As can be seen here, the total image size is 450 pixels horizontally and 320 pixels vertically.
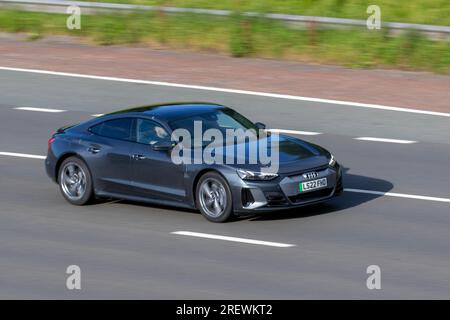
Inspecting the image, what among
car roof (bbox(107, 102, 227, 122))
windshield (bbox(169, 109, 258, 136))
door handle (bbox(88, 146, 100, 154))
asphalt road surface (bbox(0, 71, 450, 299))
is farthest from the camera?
door handle (bbox(88, 146, 100, 154))

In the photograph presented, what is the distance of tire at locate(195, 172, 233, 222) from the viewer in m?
14.0

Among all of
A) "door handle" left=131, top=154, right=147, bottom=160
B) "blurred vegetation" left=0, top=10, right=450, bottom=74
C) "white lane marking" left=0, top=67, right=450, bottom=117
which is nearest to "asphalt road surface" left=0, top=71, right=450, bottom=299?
"white lane marking" left=0, top=67, right=450, bottom=117

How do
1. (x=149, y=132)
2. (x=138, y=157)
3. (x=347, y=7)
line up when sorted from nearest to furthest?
(x=138, y=157)
(x=149, y=132)
(x=347, y=7)

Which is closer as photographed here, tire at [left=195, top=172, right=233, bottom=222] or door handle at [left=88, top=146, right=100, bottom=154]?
tire at [left=195, top=172, right=233, bottom=222]

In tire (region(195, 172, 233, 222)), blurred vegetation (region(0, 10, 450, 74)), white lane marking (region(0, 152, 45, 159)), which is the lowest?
white lane marking (region(0, 152, 45, 159))

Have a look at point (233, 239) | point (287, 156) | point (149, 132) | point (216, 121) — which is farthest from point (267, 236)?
point (149, 132)

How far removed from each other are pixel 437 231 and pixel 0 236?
536 centimetres

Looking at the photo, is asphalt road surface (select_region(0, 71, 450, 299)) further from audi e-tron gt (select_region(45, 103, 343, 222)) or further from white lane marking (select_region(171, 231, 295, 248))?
audi e-tron gt (select_region(45, 103, 343, 222))

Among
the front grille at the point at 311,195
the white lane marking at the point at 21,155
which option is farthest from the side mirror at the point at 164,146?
the white lane marking at the point at 21,155

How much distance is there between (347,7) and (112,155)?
46.6 ft

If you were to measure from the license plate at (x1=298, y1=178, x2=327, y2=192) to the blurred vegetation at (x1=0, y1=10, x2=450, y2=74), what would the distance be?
955 centimetres

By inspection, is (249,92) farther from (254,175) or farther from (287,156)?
(254,175)

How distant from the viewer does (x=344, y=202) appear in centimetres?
1516

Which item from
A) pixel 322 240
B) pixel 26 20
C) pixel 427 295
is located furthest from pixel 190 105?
pixel 26 20
